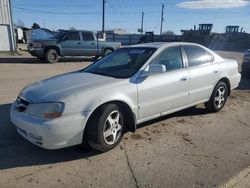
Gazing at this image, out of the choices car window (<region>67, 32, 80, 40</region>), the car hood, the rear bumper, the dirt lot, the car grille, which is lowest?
the dirt lot

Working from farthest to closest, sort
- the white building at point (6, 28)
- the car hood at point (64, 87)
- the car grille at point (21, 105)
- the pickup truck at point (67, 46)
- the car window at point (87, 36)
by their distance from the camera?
the white building at point (6, 28) → the car window at point (87, 36) → the pickup truck at point (67, 46) → the car grille at point (21, 105) → the car hood at point (64, 87)

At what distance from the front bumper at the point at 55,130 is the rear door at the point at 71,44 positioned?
12872 mm

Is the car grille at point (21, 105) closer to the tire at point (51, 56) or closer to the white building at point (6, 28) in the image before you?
the tire at point (51, 56)

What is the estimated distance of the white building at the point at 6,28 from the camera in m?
20.1

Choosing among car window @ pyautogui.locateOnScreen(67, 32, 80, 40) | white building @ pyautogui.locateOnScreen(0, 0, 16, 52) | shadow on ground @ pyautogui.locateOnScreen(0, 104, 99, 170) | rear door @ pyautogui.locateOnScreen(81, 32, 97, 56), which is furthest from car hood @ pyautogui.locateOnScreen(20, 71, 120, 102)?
white building @ pyautogui.locateOnScreen(0, 0, 16, 52)

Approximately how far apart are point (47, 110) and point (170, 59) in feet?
8.20

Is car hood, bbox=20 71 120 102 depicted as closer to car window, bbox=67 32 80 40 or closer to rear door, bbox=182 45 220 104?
rear door, bbox=182 45 220 104

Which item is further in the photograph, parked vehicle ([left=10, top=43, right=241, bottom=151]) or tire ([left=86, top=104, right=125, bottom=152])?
tire ([left=86, top=104, right=125, bottom=152])

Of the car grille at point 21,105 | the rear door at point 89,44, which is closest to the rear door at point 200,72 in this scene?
the car grille at point 21,105

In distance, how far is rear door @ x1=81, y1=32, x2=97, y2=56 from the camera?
16859 millimetres

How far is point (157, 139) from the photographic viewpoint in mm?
4660

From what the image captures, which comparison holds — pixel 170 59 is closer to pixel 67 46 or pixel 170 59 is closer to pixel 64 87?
pixel 64 87

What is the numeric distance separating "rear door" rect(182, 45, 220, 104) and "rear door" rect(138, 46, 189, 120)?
0.66 feet

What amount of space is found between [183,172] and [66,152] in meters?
1.67
